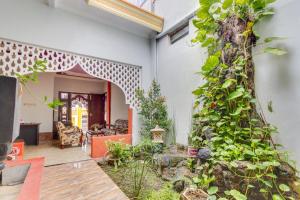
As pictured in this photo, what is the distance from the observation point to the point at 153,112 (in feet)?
13.3

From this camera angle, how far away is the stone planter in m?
1.74

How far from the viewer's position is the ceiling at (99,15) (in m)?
3.33

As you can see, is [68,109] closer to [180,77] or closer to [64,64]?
[64,64]

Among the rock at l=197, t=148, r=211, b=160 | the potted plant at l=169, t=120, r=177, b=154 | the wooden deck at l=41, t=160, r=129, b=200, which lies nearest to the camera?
the rock at l=197, t=148, r=211, b=160

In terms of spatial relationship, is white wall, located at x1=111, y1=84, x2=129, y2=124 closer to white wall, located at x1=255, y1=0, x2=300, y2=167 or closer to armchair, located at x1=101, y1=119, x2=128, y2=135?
armchair, located at x1=101, y1=119, x2=128, y2=135

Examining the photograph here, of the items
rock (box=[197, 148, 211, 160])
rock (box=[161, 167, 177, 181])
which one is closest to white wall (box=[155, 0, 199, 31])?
rock (box=[197, 148, 211, 160])

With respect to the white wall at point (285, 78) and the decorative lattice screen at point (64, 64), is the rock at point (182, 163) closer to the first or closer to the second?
the white wall at point (285, 78)

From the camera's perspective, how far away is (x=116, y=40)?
4117mm

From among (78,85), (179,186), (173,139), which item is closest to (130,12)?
(173,139)

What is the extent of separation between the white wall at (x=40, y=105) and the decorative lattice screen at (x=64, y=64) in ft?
11.2

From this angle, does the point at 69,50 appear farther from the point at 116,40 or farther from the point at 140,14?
the point at 140,14

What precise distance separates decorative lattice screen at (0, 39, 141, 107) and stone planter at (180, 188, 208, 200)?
2897mm

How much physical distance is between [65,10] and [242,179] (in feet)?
14.3

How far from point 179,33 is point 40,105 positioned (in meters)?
5.94
